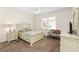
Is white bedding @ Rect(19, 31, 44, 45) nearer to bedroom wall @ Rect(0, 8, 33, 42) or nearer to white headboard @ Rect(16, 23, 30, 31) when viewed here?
white headboard @ Rect(16, 23, 30, 31)

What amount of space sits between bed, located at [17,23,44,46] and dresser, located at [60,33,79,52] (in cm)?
40

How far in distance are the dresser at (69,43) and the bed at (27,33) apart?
40 centimetres

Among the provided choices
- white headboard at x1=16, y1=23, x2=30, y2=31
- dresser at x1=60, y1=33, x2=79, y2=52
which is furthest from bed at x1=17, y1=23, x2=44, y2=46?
dresser at x1=60, y1=33, x2=79, y2=52

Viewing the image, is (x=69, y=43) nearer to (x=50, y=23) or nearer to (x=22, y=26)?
(x=50, y=23)

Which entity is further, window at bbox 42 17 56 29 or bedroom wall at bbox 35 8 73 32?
window at bbox 42 17 56 29

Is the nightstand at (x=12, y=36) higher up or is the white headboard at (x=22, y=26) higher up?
the white headboard at (x=22, y=26)

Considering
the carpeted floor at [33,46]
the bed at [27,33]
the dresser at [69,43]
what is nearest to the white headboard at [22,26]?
the bed at [27,33]

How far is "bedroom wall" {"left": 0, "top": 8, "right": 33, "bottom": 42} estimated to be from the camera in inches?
42.2

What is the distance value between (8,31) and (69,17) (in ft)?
3.43

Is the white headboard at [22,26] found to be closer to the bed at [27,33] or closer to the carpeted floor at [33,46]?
the bed at [27,33]

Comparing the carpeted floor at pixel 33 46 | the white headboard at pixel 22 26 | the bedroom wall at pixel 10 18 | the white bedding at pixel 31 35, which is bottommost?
the carpeted floor at pixel 33 46

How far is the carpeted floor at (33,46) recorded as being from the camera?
1.08 m

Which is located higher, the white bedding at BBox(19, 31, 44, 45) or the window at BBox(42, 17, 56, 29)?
the window at BBox(42, 17, 56, 29)
